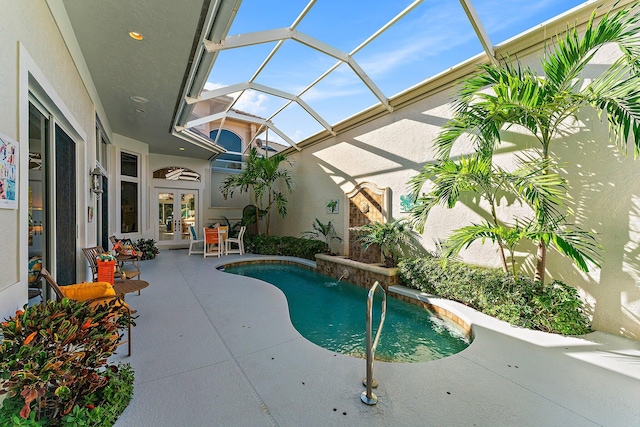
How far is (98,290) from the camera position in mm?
3119

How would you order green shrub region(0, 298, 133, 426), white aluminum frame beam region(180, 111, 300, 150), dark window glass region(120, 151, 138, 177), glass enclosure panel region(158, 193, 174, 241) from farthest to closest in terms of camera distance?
glass enclosure panel region(158, 193, 174, 241) → dark window glass region(120, 151, 138, 177) → white aluminum frame beam region(180, 111, 300, 150) → green shrub region(0, 298, 133, 426)

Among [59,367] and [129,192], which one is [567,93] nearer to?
[59,367]

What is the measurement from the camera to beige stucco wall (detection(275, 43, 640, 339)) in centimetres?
354

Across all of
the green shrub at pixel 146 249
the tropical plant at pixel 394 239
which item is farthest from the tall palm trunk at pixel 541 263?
the green shrub at pixel 146 249

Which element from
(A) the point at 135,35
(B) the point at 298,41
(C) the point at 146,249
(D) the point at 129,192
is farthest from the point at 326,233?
(D) the point at 129,192

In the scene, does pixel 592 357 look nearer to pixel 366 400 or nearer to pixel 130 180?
pixel 366 400

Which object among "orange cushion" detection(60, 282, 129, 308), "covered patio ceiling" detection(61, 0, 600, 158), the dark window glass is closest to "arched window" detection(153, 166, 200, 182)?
the dark window glass

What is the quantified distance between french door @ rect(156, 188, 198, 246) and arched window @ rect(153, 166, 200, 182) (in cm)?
51

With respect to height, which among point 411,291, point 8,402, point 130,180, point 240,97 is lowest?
point 411,291

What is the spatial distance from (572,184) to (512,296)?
76.3 inches

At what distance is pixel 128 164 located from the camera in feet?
30.3

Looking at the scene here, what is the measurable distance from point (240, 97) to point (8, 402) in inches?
305

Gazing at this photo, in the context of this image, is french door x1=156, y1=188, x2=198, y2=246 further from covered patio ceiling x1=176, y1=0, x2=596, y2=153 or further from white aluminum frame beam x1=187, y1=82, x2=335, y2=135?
white aluminum frame beam x1=187, y1=82, x2=335, y2=135

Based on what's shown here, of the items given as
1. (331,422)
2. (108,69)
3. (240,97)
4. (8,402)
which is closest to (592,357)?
(331,422)
